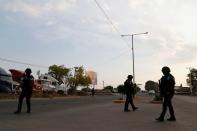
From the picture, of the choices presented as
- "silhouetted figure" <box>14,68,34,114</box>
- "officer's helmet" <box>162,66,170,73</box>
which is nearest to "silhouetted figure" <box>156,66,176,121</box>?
"officer's helmet" <box>162,66,170,73</box>

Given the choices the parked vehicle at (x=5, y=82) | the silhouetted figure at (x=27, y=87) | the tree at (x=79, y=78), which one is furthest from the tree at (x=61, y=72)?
the silhouetted figure at (x=27, y=87)

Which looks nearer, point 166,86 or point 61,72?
point 166,86

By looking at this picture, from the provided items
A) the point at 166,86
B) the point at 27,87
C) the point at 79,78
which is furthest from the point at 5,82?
the point at 79,78

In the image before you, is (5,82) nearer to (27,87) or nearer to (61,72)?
(27,87)

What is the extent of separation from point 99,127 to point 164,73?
139 inches

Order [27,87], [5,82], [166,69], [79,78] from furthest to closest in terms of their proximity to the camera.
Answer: [79,78], [5,82], [27,87], [166,69]

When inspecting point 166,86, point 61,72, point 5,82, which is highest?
point 61,72

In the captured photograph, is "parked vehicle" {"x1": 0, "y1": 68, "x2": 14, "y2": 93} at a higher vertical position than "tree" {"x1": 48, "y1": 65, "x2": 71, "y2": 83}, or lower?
lower

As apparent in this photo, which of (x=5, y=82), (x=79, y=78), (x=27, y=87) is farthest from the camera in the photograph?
(x=79, y=78)

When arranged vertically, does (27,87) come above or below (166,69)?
below

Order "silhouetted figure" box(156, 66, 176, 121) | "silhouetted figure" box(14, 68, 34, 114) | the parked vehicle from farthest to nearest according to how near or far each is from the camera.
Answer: the parked vehicle → "silhouetted figure" box(14, 68, 34, 114) → "silhouetted figure" box(156, 66, 176, 121)

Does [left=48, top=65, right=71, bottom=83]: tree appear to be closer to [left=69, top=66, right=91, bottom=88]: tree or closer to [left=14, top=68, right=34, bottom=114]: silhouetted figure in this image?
[left=69, top=66, right=91, bottom=88]: tree

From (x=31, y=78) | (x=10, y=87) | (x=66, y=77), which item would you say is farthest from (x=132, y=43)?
(x=66, y=77)

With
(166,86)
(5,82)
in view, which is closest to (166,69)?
(166,86)
